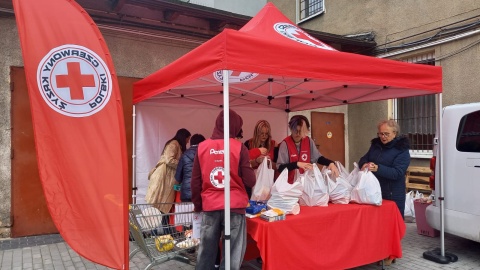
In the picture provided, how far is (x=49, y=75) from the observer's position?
8.36ft

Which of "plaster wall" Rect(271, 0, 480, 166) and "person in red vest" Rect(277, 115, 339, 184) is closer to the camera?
"person in red vest" Rect(277, 115, 339, 184)

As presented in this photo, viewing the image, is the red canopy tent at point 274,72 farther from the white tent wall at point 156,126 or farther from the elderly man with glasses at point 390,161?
the elderly man with glasses at point 390,161

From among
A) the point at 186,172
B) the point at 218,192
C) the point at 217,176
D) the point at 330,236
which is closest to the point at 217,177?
the point at 217,176

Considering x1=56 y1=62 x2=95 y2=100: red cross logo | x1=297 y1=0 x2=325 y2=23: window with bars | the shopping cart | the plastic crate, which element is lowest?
the plastic crate

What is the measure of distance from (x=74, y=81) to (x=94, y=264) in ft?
8.56

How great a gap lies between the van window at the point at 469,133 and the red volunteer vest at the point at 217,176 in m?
2.86

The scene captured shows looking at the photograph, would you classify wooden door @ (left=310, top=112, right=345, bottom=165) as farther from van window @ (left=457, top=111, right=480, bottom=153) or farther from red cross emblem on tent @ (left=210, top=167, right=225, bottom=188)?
red cross emblem on tent @ (left=210, top=167, right=225, bottom=188)

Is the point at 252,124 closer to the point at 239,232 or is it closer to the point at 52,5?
the point at 239,232

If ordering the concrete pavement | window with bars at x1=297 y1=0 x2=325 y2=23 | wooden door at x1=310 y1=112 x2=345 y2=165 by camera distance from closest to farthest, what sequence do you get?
the concrete pavement < wooden door at x1=310 y1=112 x2=345 y2=165 < window with bars at x1=297 y1=0 x2=325 y2=23

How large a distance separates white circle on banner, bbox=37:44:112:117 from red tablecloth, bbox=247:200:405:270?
64.7 inches

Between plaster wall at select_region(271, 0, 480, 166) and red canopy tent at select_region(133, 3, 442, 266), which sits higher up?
plaster wall at select_region(271, 0, 480, 166)

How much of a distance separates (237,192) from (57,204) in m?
1.37

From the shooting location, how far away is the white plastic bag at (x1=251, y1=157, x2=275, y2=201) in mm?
3486

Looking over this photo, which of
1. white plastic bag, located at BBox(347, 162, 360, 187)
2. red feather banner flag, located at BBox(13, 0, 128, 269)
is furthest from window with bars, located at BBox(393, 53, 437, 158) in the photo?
red feather banner flag, located at BBox(13, 0, 128, 269)
